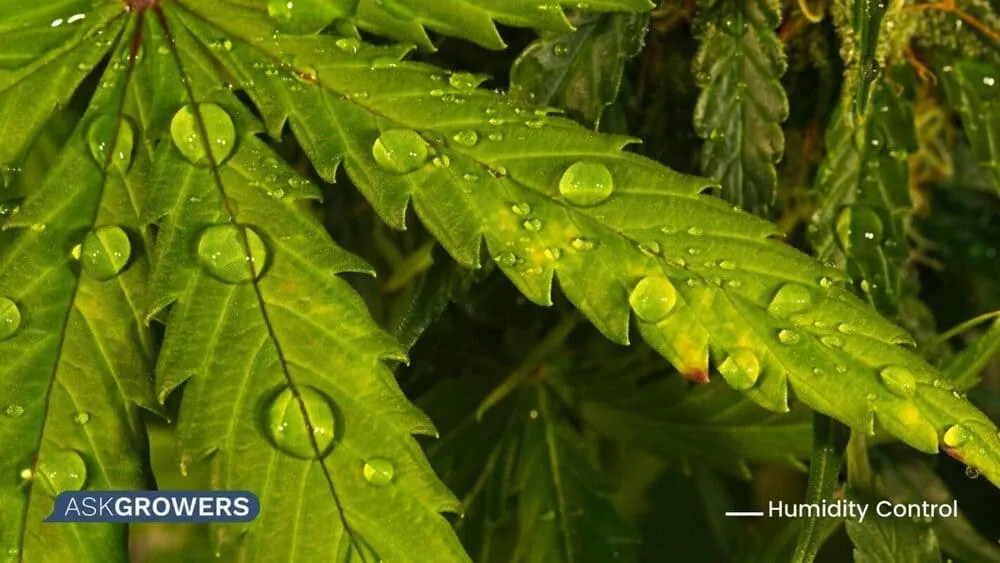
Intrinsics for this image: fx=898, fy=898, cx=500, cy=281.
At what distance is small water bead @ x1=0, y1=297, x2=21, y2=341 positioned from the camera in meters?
0.42

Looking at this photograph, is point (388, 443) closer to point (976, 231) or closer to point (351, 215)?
point (351, 215)

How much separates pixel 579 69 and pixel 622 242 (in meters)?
0.16

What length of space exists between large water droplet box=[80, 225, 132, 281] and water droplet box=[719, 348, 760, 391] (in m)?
0.29

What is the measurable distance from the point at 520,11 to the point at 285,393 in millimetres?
222

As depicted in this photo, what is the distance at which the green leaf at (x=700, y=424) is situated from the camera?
611mm

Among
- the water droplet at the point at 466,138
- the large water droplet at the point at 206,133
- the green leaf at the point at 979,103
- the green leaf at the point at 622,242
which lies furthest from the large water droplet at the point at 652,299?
the green leaf at the point at 979,103

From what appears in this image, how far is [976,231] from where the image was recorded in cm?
81

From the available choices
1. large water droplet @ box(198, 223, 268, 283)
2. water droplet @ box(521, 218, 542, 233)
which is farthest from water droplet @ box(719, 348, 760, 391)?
large water droplet @ box(198, 223, 268, 283)

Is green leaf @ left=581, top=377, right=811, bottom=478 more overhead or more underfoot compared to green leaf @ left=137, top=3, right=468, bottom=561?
more underfoot

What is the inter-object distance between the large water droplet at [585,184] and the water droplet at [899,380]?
0.49 ft

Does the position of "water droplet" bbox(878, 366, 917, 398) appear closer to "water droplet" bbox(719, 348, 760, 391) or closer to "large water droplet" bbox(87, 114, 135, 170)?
"water droplet" bbox(719, 348, 760, 391)

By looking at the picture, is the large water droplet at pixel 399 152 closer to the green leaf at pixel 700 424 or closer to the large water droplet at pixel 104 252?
the large water droplet at pixel 104 252

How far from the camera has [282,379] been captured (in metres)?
0.40

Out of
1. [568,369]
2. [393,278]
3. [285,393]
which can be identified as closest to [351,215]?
[393,278]
